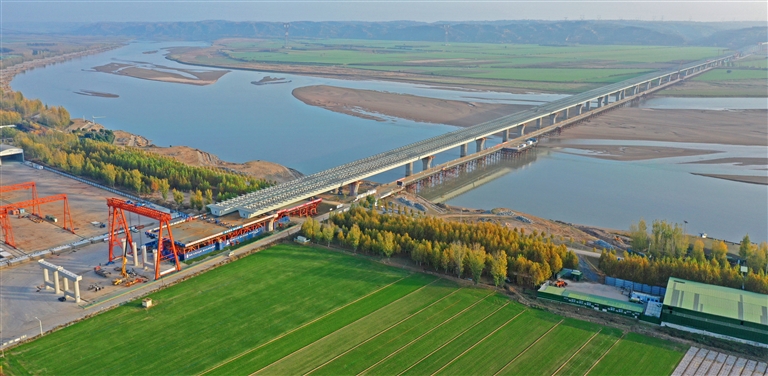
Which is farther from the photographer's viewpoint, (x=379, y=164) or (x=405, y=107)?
(x=405, y=107)

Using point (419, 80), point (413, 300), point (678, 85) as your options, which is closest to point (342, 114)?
point (419, 80)

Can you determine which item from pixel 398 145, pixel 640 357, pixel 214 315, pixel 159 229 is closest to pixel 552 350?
pixel 640 357

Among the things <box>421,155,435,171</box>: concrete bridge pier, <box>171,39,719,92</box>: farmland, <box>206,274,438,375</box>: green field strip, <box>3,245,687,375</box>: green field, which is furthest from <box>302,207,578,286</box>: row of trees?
<box>171,39,719,92</box>: farmland

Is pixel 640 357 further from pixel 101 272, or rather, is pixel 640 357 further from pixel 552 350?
pixel 101 272

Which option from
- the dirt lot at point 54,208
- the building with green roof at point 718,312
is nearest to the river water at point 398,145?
the building with green roof at point 718,312

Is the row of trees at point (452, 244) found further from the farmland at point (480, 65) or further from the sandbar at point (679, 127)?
the farmland at point (480, 65)

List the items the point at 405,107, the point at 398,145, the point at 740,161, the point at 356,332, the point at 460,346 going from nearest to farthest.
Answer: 1. the point at 460,346
2. the point at 356,332
3. the point at 740,161
4. the point at 398,145
5. the point at 405,107
